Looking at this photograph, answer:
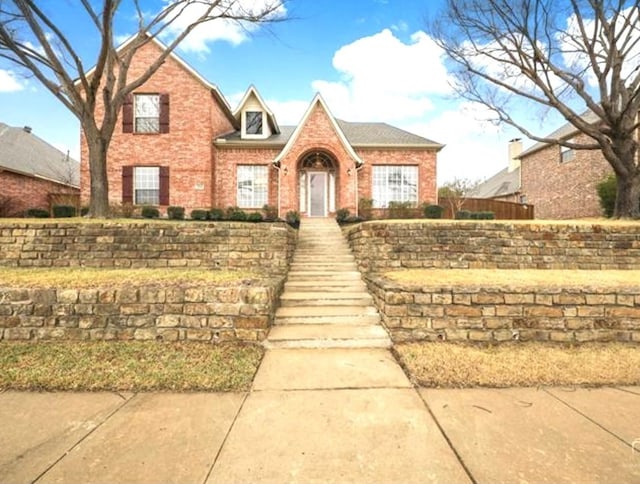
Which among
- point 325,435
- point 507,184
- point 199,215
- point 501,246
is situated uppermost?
point 507,184

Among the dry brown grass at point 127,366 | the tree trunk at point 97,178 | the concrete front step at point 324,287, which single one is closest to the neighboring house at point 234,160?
the tree trunk at point 97,178

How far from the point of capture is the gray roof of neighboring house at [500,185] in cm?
2602

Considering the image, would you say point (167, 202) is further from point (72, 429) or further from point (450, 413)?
point (450, 413)

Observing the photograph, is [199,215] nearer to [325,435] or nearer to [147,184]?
[147,184]

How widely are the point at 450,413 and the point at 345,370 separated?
1.26 m

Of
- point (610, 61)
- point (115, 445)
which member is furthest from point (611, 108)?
point (115, 445)

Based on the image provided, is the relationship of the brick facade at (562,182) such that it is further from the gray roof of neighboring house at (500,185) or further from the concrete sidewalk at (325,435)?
the concrete sidewalk at (325,435)

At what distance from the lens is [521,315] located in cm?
455

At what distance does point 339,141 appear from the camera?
48.9 feet

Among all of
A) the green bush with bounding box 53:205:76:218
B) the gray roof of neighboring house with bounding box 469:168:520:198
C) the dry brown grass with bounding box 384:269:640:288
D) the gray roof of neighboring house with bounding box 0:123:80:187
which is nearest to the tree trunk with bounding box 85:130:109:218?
the green bush with bounding box 53:205:76:218

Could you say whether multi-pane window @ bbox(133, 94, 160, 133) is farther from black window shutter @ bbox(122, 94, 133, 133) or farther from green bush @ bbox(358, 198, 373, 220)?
green bush @ bbox(358, 198, 373, 220)

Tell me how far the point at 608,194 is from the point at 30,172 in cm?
2913

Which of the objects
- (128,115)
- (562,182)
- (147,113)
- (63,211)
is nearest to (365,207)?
(147,113)

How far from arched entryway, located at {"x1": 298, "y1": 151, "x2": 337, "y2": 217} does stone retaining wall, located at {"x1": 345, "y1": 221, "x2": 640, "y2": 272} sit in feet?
26.0
